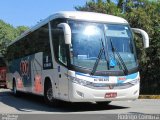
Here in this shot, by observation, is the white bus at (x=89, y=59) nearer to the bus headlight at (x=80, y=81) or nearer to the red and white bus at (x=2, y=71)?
the bus headlight at (x=80, y=81)

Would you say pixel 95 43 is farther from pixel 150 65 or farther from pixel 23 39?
pixel 150 65

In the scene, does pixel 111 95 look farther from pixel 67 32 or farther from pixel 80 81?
pixel 67 32

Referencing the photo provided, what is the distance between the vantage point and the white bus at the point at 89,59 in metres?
14.7

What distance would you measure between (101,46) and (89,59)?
2.35 ft

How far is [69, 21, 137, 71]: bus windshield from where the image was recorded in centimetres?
1495

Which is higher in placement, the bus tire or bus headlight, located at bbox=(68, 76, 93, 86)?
bus headlight, located at bbox=(68, 76, 93, 86)

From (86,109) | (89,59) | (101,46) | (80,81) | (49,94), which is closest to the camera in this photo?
(80,81)

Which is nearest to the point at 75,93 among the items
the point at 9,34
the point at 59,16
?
the point at 59,16

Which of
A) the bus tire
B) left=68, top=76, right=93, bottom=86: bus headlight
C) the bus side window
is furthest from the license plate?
the bus tire

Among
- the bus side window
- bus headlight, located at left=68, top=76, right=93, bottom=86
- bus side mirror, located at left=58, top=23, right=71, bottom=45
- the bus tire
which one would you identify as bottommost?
the bus tire

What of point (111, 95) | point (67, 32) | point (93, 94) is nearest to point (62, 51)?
point (67, 32)

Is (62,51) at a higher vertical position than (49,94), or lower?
higher

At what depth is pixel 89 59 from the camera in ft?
49.1

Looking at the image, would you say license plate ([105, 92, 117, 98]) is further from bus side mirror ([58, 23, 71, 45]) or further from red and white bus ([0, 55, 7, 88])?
red and white bus ([0, 55, 7, 88])
